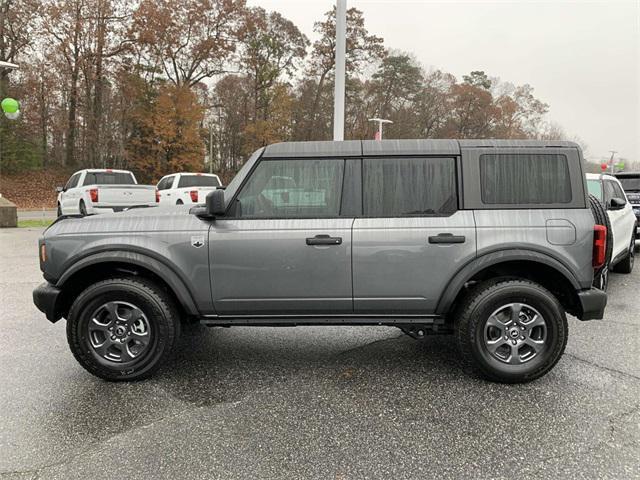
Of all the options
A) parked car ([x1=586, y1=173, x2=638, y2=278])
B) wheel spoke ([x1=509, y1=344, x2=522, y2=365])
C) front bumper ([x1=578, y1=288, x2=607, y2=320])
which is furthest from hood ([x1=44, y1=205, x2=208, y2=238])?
parked car ([x1=586, y1=173, x2=638, y2=278])

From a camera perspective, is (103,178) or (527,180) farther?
(103,178)

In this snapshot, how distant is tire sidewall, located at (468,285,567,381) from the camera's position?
3.61 m

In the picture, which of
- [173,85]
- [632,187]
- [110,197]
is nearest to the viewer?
[632,187]

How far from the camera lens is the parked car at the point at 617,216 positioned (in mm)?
6957

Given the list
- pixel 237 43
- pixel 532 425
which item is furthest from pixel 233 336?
pixel 237 43

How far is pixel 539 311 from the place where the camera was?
12.0ft

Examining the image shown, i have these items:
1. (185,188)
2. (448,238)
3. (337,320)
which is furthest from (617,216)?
(185,188)

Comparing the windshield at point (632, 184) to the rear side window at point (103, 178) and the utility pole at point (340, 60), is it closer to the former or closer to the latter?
the utility pole at point (340, 60)

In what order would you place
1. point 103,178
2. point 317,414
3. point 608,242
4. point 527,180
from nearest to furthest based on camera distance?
point 317,414 → point 527,180 → point 608,242 → point 103,178

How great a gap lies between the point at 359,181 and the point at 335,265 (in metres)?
0.69

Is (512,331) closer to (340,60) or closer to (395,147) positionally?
(395,147)

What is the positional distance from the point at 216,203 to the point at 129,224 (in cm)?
75

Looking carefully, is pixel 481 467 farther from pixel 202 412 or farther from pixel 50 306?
pixel 50 306

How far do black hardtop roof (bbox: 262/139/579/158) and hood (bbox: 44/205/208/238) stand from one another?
81cm
